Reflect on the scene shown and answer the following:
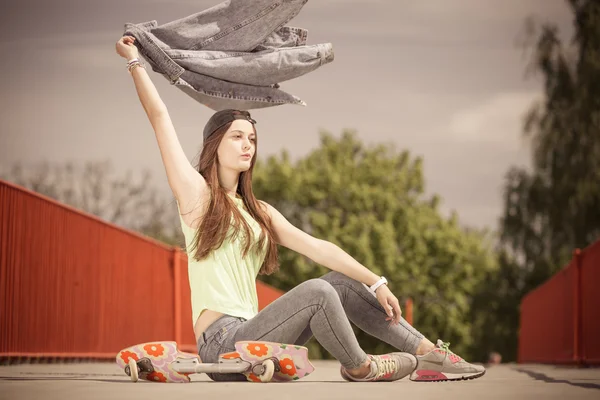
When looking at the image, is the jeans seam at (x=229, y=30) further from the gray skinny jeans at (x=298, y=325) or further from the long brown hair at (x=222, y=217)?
the gray skinny jeans at (x=298, y=325)

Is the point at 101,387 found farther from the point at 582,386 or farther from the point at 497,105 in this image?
the point at 497,105

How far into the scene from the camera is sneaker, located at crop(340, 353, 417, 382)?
4828 millimetres

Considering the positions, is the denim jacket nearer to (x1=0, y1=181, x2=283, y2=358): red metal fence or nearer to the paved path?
the paved path

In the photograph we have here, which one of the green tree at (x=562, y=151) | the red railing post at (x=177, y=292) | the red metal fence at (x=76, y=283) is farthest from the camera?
the green tree at (x=562, y=151)

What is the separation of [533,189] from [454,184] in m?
22.1

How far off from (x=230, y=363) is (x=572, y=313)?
744cm

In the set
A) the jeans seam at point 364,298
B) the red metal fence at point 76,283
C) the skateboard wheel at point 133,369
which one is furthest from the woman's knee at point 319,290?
the red metal fence at point 76,283

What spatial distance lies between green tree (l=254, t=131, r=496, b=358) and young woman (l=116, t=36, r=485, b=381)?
3081 centimetres

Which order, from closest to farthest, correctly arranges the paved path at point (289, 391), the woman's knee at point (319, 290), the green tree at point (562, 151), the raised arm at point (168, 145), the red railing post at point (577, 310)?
the paved path at point (289, 391)
the woman's knee at point (319, 290)
the raised arm at point (168, 145)
the red railing post at point (577, 310)
the green tree at point (562, 151)

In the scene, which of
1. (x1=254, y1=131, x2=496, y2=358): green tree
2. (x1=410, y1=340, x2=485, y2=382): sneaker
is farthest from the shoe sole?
(x1=254, y1=131, x2=496, y2=358): green tree

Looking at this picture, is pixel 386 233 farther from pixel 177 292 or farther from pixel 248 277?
pixel 248 277

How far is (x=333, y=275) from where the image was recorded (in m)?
4.86

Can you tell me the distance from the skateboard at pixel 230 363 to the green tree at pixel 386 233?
3096 cm

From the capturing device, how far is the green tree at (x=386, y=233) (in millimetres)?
37344
